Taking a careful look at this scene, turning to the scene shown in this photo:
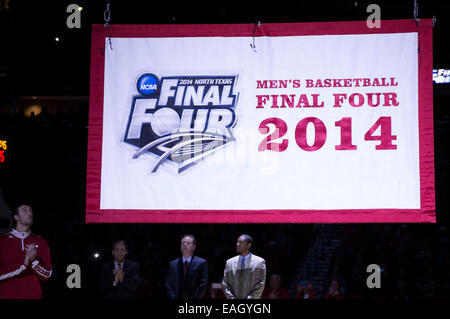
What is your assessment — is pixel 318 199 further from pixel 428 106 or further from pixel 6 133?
pixel 6 133

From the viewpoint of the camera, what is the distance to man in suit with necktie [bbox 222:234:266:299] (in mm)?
5895

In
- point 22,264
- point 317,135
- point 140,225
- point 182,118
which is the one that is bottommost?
point 22,264

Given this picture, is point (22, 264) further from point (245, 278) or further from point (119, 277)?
point (245, 278)

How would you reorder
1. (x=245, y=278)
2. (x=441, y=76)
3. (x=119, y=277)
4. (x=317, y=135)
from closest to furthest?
(x=317, y=135) < (x=245, y=278) < (x=119, y=277) < (x=441, y=76)

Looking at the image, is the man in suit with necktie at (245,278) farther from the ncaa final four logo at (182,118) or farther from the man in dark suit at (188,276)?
the ncaa final four logo at (182,118)

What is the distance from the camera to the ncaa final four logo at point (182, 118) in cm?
449

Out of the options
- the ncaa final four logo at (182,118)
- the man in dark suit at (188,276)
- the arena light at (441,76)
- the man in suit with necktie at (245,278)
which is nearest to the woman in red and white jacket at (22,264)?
the man in dark suit at (188,276)

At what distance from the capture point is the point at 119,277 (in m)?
6.30

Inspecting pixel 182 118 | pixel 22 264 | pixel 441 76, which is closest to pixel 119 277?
pixel 22 264

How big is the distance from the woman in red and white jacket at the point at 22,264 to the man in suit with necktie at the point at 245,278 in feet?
5.84

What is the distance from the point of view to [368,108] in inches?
173

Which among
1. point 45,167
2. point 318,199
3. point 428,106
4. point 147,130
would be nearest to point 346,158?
point 318,199

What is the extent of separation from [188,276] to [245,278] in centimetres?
76

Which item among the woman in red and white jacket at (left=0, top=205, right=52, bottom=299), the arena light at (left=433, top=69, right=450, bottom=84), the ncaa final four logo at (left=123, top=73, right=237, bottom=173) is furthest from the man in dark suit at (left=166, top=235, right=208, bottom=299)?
the arena light at (left=433, top=69, right=450, bottom=84)
